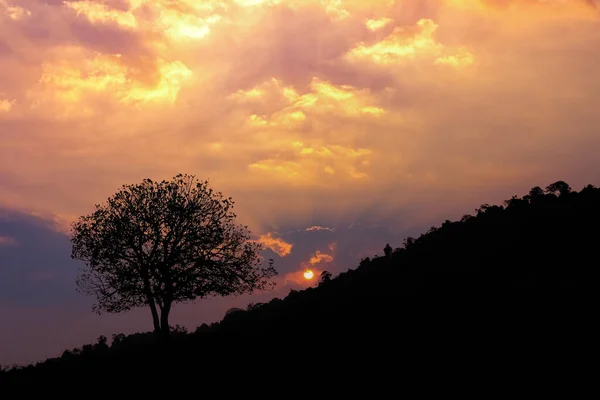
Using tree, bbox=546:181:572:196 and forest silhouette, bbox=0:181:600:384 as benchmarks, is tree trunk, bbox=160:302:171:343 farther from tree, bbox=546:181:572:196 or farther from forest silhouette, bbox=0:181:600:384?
tree, bbox=546:181:572:196

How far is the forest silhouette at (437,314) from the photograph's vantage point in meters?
34.6

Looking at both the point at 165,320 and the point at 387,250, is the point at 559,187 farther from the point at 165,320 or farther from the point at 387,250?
the point at 165,320

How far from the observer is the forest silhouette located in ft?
113

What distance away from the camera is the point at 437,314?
39656mm

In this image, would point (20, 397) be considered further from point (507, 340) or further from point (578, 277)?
point (578, 277)

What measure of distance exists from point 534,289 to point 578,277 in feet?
14.5

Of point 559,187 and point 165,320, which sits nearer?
point 165,320

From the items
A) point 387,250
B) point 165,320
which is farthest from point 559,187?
point 165,320

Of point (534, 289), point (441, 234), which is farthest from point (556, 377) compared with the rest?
point (441, 234)

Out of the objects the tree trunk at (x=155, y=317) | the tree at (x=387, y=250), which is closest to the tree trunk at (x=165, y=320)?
the tree trunk at (x=155, y=317)

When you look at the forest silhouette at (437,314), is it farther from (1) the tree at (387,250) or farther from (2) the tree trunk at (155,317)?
(1) the tree at (387,250)

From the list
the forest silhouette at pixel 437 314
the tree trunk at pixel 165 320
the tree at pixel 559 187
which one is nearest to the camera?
the forest silhouette at pixel 437 314

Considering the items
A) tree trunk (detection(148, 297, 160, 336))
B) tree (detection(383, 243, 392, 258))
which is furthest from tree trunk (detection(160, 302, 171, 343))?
tree (detection(383, 243, 392, 258))

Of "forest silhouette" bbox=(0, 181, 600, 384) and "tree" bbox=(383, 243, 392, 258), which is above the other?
"tree" bbox=(383, 243, 392, 258)
